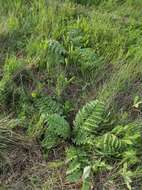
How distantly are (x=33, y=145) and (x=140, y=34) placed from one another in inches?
63.9

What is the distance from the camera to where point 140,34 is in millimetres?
3416

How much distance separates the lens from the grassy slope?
272 centimetres

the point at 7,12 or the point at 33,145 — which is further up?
the point at 7,12

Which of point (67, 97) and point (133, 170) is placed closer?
point (133, 170)

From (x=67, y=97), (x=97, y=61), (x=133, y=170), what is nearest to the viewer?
(x=133, y=170)

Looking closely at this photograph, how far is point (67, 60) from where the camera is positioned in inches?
118

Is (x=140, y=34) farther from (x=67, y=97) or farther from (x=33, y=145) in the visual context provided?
(x=33, y=145)

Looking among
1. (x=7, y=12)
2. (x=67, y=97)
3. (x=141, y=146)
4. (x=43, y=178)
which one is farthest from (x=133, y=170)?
(x=7, y=12)

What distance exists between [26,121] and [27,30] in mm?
1090

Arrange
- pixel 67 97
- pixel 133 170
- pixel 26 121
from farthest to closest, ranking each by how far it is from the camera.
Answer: pixel 67 97, pixel 26 121, pixel 133 170

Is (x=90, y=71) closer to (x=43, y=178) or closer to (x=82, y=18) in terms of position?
(x=82, y=18)

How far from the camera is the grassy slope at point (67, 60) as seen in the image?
107 inches

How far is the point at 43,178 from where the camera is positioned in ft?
7.86

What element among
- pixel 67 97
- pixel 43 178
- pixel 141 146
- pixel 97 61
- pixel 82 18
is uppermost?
pixel 82 18
